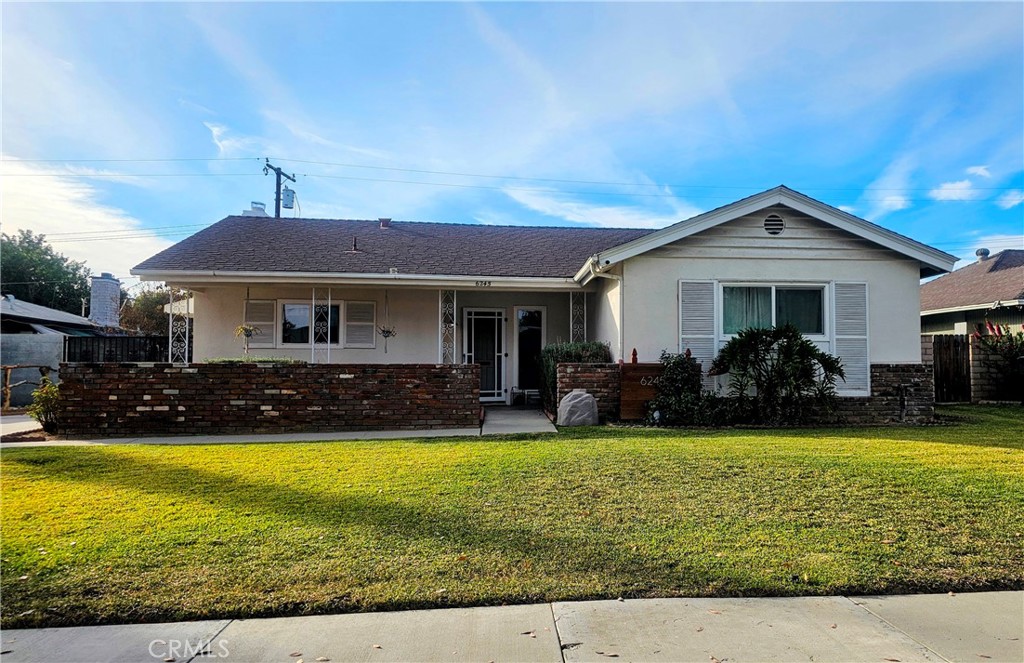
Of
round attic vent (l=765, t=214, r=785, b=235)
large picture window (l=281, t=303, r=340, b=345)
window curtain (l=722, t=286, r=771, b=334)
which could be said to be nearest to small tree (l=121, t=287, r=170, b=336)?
large picture window (l=281, t=303, r=340, b=345)

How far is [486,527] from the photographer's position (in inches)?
163

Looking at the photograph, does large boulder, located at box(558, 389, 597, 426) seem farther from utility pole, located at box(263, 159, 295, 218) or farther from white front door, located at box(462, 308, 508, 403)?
utility pole, located at box(263, 159, 295, 218)

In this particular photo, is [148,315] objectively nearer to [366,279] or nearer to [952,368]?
[366,279]

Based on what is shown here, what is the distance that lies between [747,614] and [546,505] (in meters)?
1.98

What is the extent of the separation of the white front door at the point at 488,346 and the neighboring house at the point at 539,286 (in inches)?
1.4

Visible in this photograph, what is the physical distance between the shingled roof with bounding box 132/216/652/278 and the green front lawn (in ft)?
18.9

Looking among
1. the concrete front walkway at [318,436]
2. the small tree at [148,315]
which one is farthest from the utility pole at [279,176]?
the concrete front walkway at [318,436]

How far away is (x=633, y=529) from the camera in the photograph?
4.11 m

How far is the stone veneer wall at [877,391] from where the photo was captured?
9539 millimetres

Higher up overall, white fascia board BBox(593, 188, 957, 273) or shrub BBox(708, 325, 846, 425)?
white fascia board BBox(593, 188, 957, 273)

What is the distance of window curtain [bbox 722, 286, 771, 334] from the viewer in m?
9.95

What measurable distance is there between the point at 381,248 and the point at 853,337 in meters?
10.5

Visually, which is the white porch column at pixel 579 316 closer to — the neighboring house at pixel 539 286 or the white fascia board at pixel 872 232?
the neighboring house at pixel 539 286

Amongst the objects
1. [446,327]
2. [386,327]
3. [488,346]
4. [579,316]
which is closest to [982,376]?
[579,316]
